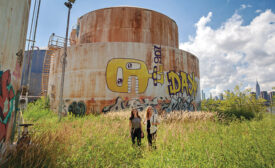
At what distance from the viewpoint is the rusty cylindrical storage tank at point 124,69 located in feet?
50.3

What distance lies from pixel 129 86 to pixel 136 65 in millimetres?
2348

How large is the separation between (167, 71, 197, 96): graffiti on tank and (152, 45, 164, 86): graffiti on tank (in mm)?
986

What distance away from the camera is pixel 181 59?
1828 centimetres

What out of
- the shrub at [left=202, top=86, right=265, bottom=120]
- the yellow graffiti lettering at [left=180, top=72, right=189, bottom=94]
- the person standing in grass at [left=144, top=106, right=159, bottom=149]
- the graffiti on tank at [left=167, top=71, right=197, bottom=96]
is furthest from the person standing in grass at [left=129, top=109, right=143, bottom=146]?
the yellow graffiti lettering at [left=180, top=72, right=189, bottom=94]

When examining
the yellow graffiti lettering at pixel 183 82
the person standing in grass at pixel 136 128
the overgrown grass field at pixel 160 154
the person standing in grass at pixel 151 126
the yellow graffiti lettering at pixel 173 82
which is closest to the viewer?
the overgrown grass field at pixel 160 154

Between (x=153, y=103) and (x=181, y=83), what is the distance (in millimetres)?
4457

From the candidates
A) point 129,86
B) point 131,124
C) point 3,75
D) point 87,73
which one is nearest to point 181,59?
point 129,86

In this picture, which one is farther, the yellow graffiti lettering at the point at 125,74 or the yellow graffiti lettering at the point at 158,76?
the yellow graffiti lettering at the point at 158,76

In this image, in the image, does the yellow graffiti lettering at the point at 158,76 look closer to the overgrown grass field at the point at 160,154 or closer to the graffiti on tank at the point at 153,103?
the graffiti on tank at the point at 153,103

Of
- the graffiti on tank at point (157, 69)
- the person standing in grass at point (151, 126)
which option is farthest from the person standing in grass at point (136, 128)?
the graffiti on tank at point (157, 69)

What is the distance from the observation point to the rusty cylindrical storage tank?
15.3 metres

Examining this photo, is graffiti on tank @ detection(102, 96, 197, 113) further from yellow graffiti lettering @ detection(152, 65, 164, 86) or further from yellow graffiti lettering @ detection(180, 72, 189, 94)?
yellow graffiti lettering @ detection(152, 65, 164, 86)

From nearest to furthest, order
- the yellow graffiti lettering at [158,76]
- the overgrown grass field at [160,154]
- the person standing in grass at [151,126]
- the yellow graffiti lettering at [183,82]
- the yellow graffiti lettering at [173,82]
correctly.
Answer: the overgrown grass field at [160,154] < the person standing in grass at [151,126] < the yellow graffiti lettering at [158,76] < the yellow graffiti lettering at [173,82] < the yellow graffiti lettering at [183,82]

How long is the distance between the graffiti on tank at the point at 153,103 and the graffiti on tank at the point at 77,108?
213cm
